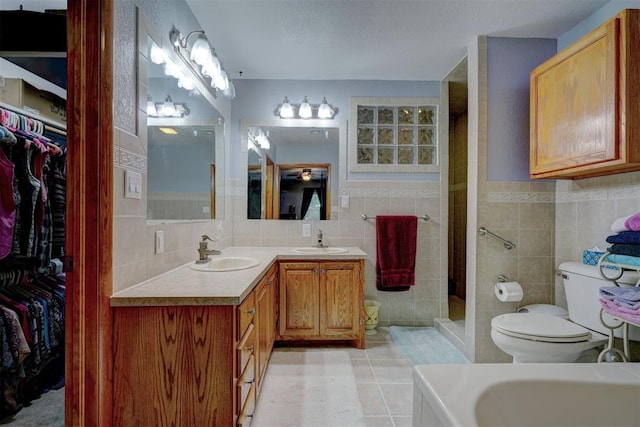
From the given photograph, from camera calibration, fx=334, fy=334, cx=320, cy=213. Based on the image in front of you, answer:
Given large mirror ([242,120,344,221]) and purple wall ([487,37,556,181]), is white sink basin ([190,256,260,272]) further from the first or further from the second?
purple wall ([487,37,556,181])

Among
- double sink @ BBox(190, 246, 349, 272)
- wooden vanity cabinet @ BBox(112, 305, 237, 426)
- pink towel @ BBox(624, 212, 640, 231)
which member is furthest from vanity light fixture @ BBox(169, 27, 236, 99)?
pink towel @ BBox(624, 212, 640, 231)

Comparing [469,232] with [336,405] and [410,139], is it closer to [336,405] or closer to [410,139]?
[410,139]

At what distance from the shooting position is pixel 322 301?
103 inches

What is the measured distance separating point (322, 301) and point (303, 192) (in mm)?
1042

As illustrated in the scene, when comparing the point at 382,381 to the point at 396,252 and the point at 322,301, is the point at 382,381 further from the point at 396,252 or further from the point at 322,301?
the point at 396,252

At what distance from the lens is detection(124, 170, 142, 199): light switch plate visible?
1375mm

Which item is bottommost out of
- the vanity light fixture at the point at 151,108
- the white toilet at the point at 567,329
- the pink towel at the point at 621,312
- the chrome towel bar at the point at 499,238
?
the white toilet at the point at 567,329

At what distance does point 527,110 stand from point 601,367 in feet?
6.15

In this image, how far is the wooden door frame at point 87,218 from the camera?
119 centimetres

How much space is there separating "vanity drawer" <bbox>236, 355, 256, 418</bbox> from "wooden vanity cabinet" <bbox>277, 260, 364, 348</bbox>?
2.83 ft

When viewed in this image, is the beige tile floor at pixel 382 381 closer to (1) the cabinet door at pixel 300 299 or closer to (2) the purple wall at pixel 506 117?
(1) the cabinet door at pixel 300 299

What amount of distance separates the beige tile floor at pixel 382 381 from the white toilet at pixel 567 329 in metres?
0.65

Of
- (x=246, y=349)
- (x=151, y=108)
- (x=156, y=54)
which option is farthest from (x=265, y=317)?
(x=156, y=54)

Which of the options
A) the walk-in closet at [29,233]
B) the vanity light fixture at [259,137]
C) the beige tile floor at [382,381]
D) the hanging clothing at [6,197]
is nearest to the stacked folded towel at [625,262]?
the beige tile floor at [382,381]
